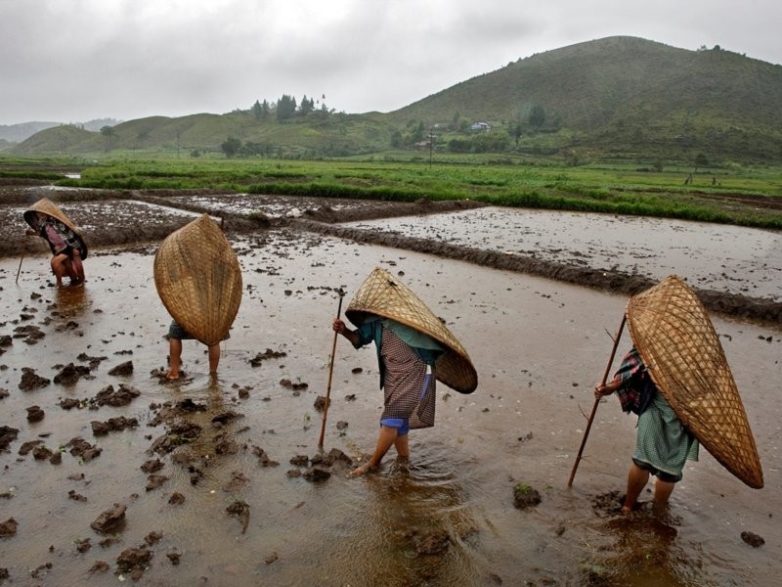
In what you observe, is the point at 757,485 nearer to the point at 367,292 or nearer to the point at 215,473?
the point at 367,292

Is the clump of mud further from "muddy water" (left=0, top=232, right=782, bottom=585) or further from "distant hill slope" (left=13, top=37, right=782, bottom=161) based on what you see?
"distant hill slope" (left=13, top=37, right=782, bottom=161)

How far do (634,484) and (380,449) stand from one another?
1961 mm

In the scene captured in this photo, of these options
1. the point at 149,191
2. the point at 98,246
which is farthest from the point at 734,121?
the point at 98,246

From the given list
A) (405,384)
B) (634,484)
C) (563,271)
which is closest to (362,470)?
(405,384)

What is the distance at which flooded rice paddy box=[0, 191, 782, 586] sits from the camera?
138 inches

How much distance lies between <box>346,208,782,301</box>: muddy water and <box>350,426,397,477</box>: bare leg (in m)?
9.55

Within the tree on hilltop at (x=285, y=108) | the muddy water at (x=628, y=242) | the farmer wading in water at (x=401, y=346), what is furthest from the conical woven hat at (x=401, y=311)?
the tree on hilltop at (x=285, y=108)

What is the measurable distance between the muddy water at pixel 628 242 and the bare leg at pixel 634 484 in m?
8.64

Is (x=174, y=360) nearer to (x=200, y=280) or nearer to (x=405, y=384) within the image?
(x=200, y=280)

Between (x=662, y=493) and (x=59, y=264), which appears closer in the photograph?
(x=662, y=493)

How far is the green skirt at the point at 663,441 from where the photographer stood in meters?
3.64

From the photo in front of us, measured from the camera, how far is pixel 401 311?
3.92 m

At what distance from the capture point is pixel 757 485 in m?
3.23

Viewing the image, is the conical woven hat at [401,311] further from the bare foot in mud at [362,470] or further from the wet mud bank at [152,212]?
the wet mud bank at [152,212]
